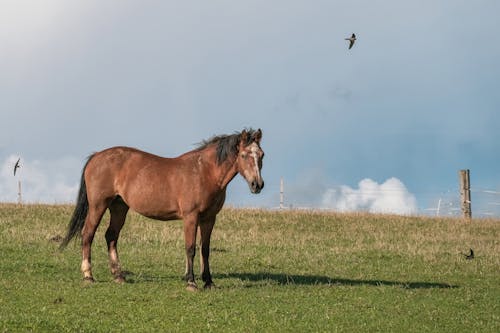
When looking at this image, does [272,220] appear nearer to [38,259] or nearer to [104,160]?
[38,259]

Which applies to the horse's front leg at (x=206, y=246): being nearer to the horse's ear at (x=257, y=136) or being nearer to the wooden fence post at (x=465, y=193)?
the horse's ear at (x=257, y=136)

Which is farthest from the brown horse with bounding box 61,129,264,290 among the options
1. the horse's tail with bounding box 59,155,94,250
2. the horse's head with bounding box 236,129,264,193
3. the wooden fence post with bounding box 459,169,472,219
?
the wooden fence post with bounding box 459,169,472,219

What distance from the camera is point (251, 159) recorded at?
47.0 ft

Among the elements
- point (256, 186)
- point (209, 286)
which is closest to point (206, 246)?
point (209, 286)

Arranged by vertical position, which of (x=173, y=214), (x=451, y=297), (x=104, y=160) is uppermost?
(x=104, y=160)

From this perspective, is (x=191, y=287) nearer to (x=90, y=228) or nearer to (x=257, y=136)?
(x=90, y=228)

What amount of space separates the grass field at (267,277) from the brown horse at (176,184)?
3.92 ft

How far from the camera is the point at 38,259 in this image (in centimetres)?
1991

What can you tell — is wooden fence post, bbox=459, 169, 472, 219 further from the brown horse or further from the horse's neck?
the horse's neck

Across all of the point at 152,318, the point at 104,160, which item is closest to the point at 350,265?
the point at 104,160

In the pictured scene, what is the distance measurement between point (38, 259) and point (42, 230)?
7037 millimetres

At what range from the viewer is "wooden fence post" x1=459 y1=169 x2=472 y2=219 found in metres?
40.7

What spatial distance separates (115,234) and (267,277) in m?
4.17

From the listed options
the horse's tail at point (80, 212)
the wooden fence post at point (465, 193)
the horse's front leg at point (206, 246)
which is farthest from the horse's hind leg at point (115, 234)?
the wooden fence post at point (465, 193)
